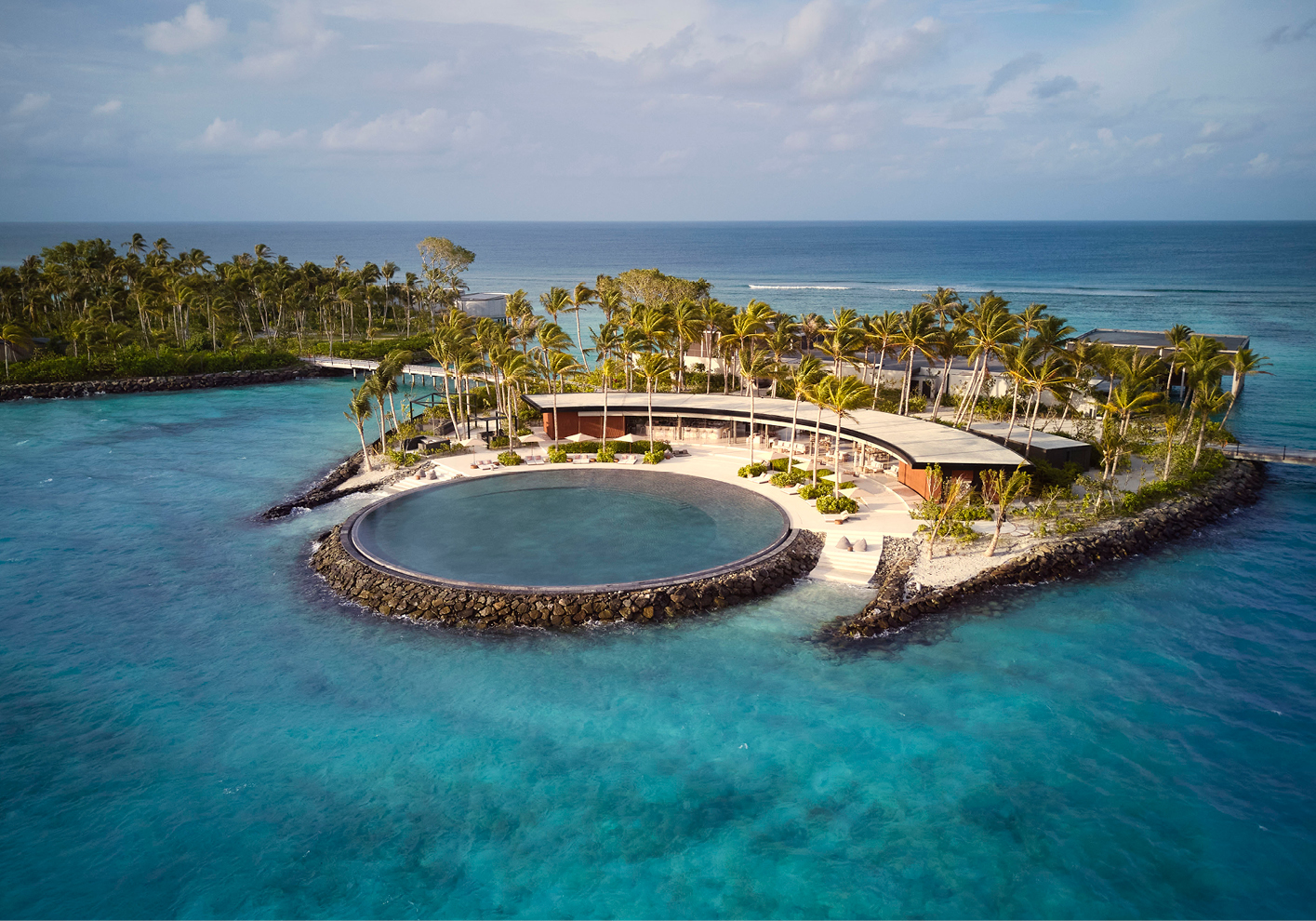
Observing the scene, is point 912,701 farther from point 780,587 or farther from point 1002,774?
point 780,587

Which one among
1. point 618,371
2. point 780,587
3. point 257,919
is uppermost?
point 618,371

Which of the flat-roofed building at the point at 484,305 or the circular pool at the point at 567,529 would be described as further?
the flat-roofed building at the point at 484,305

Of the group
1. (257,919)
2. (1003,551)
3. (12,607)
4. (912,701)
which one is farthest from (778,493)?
(12,607)

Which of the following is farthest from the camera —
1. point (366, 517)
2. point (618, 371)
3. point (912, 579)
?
point (618, 371)

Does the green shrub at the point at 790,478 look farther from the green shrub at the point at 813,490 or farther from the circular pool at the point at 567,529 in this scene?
the circular pool at the point at 567,529

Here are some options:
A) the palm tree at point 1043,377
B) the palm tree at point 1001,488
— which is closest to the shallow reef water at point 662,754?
the palm tree at point 1001,488

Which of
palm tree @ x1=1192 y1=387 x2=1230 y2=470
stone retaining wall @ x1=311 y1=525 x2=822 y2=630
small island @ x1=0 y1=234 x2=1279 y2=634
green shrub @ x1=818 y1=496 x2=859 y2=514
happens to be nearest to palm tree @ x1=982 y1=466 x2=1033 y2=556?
small island @ x1=0 y1=234 x2=1279 y2=634
